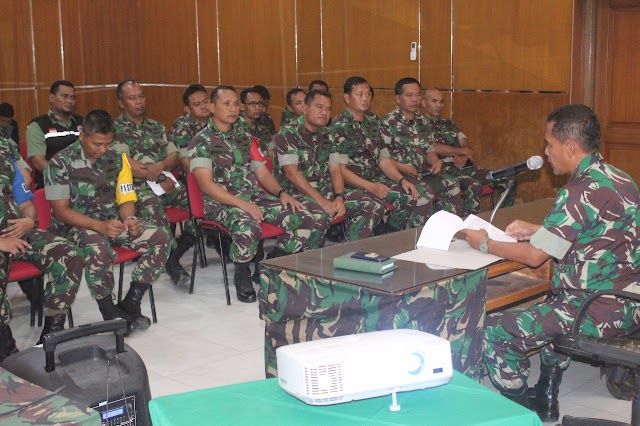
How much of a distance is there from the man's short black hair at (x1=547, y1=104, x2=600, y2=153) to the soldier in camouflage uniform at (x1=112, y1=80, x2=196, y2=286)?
312 cm

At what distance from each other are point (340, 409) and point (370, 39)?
685 centimetres

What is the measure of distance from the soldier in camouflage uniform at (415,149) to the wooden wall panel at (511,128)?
693mm

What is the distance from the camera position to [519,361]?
133 inches

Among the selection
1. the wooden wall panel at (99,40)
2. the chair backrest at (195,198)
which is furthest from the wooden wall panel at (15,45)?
the chair backrest at (195,198)

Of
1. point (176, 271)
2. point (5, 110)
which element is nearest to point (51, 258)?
point (176, 271)

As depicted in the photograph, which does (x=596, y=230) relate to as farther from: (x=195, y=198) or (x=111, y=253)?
(x=195, y=198)

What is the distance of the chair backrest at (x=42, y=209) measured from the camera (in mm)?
4723

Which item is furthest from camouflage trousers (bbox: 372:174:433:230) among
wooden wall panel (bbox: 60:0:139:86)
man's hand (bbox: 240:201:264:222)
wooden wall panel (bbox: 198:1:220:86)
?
wooden wall panel (bbox: 60:0:139:86)

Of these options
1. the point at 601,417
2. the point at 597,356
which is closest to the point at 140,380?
the point at 597,356

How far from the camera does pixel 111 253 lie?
15.2 feet

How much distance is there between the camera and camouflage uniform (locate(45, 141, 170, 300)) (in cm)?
459

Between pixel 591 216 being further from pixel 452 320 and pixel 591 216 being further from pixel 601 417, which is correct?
pixel 601 417

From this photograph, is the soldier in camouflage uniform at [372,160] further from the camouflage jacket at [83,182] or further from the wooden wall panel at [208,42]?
the wooden wall panel at [208,42]

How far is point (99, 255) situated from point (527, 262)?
239 cm
